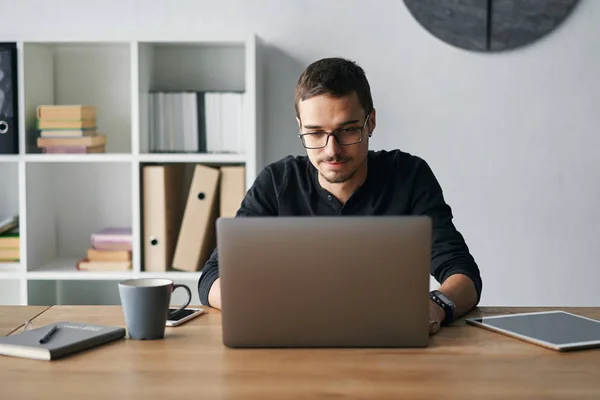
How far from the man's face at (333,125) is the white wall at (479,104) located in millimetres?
1198

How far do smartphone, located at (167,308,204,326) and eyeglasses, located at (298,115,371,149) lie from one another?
0.51 m

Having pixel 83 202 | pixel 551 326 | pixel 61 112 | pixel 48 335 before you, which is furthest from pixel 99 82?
pixel 551 326

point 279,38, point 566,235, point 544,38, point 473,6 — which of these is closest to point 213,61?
point 279,38

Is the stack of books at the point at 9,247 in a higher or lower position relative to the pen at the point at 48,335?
lower

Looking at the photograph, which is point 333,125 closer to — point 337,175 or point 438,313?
point 337,175

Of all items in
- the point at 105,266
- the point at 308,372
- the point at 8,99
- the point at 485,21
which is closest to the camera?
the point at 308,372

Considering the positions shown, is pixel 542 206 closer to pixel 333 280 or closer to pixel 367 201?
pixel 367 201

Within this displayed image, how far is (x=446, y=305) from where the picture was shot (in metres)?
1.57

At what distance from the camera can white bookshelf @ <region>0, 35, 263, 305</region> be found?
2992 mm

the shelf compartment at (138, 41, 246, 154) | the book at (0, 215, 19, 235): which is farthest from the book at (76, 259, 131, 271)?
the shelf compartment at (138, 41, 246, 154)

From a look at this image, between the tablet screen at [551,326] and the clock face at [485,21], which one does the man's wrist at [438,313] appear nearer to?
the tablet screen at [551,326]

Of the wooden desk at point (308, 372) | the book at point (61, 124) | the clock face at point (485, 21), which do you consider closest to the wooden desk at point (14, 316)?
the wooden desk at point (308, 372)

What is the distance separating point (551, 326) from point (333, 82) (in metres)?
0.80

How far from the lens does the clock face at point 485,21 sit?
124 inches
